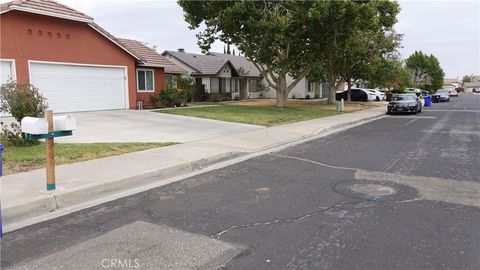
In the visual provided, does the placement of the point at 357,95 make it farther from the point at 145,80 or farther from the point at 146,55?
the point at 145,80

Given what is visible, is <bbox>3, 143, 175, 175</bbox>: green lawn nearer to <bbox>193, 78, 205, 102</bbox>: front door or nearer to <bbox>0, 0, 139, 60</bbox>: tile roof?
<bbox>0, 0, 139, 60</bbox>: tile roof

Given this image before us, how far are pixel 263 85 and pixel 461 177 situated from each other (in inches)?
1461

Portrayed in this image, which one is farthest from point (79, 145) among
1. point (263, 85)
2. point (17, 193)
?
point (263, 85)

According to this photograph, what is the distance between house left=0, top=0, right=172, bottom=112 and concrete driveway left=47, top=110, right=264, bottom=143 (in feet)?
5.84

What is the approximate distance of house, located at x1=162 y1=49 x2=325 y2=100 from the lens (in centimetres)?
3644

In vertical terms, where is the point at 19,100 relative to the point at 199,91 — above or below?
below

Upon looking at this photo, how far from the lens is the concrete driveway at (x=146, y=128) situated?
42.1ft

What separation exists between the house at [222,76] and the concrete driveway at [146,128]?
1664 centimetres

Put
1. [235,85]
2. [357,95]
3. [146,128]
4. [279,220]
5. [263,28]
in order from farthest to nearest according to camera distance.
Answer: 1. [357,95]
2. [235,85]
3. [263,28]
4. [146,128]
5. [279,220]

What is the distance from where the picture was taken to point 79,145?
11094 millimetres

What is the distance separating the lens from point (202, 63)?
123 ft

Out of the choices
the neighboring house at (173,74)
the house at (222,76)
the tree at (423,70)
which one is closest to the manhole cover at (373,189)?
the neighboring house at (173,74)

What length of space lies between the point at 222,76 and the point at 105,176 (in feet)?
102

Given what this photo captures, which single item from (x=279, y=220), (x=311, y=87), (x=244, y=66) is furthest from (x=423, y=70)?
(x=279, y=220)
